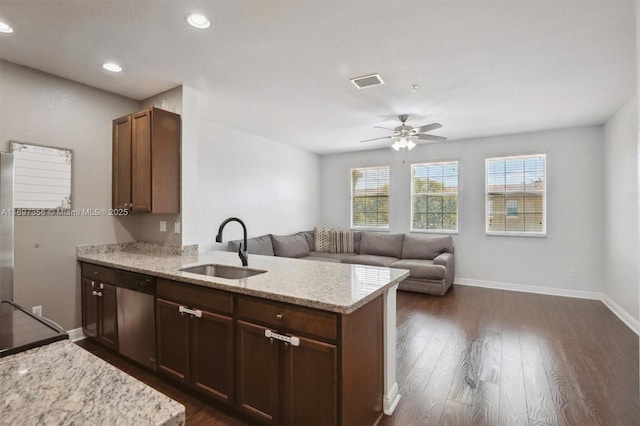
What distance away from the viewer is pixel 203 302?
208cm

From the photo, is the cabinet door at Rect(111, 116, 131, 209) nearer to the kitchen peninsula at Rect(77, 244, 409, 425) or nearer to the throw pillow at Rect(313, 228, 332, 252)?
the kitchen peninsula at Rect(77, 244, 409, 425)

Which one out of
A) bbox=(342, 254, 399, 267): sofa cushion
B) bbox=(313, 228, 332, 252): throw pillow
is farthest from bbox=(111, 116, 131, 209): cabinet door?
bbox=(313, 228, 332, 252): throw pillow

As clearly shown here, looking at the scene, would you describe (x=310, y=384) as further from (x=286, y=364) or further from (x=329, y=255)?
(x=329, y=255)

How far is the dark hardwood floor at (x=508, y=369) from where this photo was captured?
210cm

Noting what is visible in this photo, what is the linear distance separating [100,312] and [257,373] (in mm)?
1933

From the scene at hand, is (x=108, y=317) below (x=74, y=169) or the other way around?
below

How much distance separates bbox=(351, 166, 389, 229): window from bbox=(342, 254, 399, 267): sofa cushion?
88 cm

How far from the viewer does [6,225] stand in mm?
2506

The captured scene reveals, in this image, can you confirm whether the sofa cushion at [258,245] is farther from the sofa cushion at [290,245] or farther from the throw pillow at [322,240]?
the throw pillow at [322,240]

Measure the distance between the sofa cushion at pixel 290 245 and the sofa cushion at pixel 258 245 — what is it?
12 cm

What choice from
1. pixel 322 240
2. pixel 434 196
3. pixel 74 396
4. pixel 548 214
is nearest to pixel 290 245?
pixel 322 240

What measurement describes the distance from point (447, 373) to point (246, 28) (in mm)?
3085

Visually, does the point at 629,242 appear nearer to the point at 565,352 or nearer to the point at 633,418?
the point at 565,352

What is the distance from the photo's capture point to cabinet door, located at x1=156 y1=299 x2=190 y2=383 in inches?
86.4
